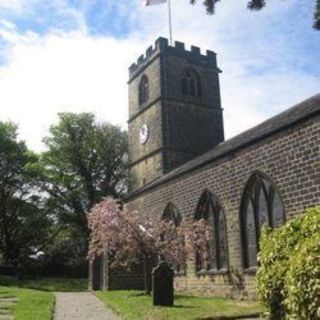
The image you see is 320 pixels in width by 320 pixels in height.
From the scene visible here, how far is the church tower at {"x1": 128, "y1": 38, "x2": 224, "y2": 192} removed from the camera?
32062 mm

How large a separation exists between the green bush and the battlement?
25.4m

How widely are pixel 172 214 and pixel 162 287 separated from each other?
8.99m

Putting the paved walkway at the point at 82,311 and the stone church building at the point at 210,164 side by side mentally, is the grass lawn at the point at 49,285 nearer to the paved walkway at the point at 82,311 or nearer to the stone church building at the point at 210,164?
the stone church building at the point at 210,164

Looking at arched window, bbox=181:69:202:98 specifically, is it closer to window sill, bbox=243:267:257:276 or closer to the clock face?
the clock face

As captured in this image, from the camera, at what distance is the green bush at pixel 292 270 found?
6.49 metres

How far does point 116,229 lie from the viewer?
20750mm

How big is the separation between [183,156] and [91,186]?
13.3 metres

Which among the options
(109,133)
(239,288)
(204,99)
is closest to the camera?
Result: (239,288)

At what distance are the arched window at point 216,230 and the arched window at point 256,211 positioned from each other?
4.50ft

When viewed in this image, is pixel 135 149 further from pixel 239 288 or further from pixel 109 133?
pixel 239 288

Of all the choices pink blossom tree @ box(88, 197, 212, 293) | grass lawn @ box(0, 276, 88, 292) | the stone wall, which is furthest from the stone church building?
grass lawn @ box(0, 276, 88, 292)

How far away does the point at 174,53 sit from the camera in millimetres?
33844

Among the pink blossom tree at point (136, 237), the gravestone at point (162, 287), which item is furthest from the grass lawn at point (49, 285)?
the gravestone at point (162, 287)

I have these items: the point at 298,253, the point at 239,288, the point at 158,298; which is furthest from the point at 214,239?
the point at 298,253
